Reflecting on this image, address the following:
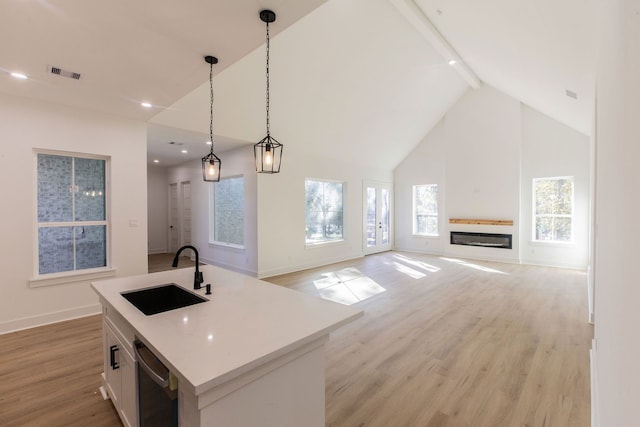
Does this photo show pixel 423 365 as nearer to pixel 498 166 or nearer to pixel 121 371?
pixel 121 371

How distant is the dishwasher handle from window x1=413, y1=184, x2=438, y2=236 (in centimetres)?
843

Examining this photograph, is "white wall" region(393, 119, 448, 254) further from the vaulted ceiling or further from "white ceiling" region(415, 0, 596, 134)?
"white ceiling" region(415, 0, 596, 134)

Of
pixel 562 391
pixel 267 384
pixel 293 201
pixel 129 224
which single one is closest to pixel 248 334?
pixel 267 384

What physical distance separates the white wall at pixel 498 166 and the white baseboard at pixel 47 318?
788 cm

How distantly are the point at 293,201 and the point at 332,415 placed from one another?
15.5 ft

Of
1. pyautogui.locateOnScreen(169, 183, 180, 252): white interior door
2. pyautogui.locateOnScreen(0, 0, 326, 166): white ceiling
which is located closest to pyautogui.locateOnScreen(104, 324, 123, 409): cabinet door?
pyautogui.locateOnScreen(0, 0, 326, 166): white ceiling

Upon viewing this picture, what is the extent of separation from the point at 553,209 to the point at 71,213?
9280 millimetres

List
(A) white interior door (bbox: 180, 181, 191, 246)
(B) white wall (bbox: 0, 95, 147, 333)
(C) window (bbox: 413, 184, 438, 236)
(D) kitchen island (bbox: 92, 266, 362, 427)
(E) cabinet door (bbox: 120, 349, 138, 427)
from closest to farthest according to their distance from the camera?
1. (D) kitchen island (bbox: 92, 266, 362, 427)
2. (E) cabinet door (bbox: 120, 349, 138, 427)
3. (B) white wall (bbox: 0, 95, 147, 333)
4. (A) white interior door (bbox: 180, 181, 191, 246)
5. (C) window (bbox: 413, 184, 438, 236)

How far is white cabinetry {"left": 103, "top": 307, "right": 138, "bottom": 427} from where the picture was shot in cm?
172

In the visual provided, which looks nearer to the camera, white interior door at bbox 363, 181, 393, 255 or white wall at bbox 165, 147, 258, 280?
white wall at bbox 165, 147, 258, 280

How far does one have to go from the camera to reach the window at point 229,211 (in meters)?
6.50

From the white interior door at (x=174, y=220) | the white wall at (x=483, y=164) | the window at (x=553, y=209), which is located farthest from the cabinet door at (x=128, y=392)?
the window at (x=553, y=209)

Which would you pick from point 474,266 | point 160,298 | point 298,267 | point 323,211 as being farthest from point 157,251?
point 474,266

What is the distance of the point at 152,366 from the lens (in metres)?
1.38
